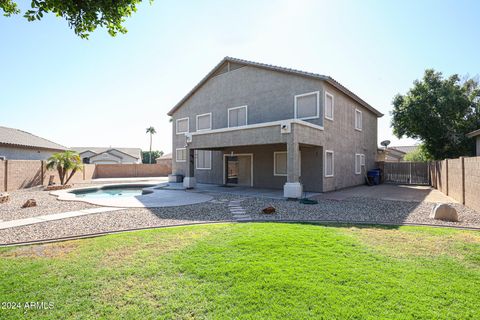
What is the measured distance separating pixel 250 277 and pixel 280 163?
42.7 feet

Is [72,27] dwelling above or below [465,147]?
above

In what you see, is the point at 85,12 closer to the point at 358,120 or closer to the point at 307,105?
the point at 307,105

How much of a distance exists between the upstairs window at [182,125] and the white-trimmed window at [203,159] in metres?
2.55

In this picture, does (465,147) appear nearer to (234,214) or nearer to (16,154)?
(234,214)

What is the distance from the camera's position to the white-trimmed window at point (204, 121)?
20283 mm

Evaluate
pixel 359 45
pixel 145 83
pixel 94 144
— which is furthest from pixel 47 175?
pixel 94 144

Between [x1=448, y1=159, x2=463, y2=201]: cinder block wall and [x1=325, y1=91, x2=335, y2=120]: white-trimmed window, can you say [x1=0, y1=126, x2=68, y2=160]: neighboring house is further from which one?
[x1=448, y1=159, x2=463, y2=201]: cinder block wall

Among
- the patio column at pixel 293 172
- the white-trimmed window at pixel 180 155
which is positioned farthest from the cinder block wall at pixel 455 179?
the white-trimmed window at pixel 180 155

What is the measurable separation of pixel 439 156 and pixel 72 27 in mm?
28586

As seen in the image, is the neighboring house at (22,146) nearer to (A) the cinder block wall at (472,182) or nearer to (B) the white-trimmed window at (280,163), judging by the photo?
(B) the white-trimmed window at (280,163)

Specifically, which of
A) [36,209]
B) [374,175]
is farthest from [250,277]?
[374,175]

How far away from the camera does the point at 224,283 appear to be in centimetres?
362

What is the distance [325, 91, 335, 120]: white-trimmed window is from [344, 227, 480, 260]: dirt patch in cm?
921

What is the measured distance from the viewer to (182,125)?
22.9 metres
